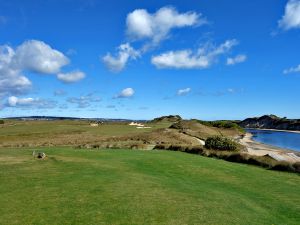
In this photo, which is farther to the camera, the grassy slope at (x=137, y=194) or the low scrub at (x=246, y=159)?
the low scrub at (x=246, y=159)

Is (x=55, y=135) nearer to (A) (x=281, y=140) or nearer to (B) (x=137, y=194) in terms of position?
(B) (x=137, y=194)

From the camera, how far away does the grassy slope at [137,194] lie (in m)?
11.8

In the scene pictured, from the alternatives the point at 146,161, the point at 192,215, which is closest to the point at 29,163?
the point at 146,161

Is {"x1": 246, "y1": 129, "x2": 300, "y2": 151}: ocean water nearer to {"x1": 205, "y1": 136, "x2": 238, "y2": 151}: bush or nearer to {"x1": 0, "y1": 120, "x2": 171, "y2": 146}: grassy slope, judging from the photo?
{"x1": 0, "y1": 120, "x2": 171, "y2": 146}: grassy slope

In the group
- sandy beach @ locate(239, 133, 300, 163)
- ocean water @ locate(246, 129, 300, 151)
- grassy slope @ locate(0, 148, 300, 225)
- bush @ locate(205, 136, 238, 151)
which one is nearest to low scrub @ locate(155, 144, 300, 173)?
sandy beach @ locate(239, 133, 300, 163)

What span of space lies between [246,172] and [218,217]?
13074mm

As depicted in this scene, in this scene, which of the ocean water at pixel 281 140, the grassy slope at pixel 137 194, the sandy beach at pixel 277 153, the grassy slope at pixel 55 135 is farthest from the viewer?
the ocean water at pixel 281 140

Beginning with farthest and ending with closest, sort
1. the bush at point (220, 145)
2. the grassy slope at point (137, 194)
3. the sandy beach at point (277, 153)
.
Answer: the bush at point (220, 145) → the sandy beach at point (277, 153) → the grassy slope at point (137, 194)

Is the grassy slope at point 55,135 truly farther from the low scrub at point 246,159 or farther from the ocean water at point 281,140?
the ocean water at point 281,140

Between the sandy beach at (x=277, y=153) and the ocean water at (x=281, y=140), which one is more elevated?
the ocean water at (x=281, y=140)

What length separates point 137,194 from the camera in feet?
47.6

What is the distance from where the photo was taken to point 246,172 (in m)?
24.7

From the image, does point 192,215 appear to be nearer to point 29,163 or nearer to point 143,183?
point 143,183

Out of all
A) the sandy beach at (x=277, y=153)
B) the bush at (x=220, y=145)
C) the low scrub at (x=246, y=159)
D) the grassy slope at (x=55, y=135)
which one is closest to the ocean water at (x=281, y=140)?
the sandy beach at (x=277, y=153)
